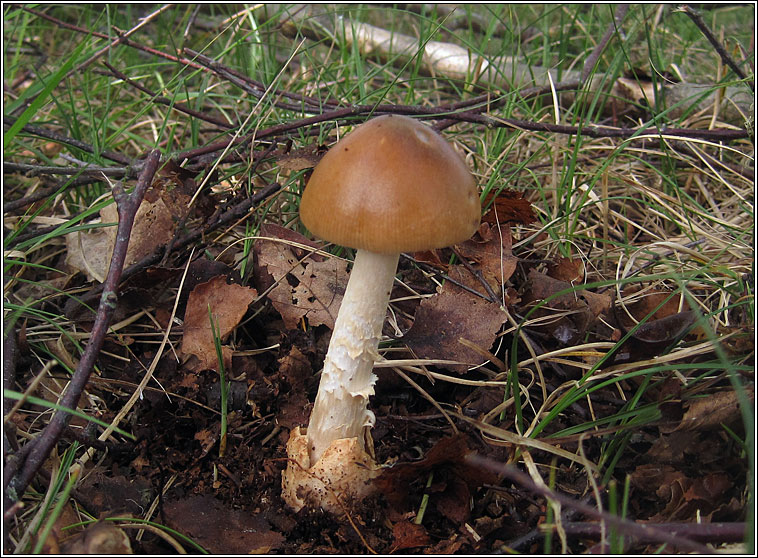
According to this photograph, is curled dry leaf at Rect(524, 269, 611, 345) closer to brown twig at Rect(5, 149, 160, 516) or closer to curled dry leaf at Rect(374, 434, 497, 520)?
curled dry leaf at Rect(374, 434, 497, 520)

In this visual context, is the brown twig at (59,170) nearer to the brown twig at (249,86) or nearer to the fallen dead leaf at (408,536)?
the brown twig at (249,86)

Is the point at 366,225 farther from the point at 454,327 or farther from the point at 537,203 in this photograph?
the point at 537,203

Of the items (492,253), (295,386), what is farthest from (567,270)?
(295,386)

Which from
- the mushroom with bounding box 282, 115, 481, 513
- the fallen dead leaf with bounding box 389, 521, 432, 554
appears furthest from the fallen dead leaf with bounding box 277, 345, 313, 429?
the fallen dead leaf with bounding box 389, 521, 432, 554

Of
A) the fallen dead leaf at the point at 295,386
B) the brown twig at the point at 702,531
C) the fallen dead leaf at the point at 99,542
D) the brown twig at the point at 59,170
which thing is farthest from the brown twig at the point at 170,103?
the brown twig at the point at 702,531

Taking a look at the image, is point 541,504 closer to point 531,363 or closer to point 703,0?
point 531,363

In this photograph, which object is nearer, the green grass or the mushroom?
the mushroom

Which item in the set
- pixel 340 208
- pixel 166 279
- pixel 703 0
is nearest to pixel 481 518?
pixel 340 208

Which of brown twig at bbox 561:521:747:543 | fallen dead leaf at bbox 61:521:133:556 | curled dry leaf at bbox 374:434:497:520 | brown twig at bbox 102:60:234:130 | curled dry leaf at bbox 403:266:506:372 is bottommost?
curled dry leaf at bbox 374:434:497:520

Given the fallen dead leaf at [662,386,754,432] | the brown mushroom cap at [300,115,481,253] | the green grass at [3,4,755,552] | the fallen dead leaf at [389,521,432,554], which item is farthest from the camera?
the green grass at [3,4,755,552]
